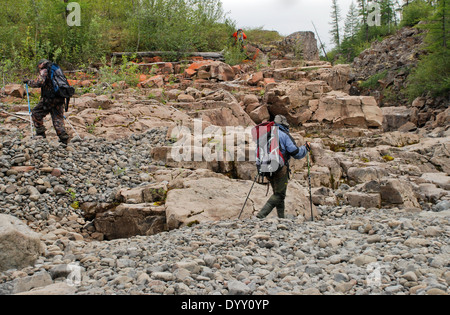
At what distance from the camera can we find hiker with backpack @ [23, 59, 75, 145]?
9.20 metres

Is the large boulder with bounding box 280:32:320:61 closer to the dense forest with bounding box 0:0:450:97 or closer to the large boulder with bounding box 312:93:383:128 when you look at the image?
the dense forest with bounding box 0:0:450:97

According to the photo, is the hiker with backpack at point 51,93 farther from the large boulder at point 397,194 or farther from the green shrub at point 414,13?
the green shrub at point 414,13

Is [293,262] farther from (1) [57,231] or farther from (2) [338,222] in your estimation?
(1) [57,231]

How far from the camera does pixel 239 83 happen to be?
63.0 feet

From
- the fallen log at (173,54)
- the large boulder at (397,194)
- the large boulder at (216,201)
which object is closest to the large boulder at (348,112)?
the large boulder at (397,194)

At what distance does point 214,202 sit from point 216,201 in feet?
0.22

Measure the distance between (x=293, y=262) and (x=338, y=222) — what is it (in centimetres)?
A: 271

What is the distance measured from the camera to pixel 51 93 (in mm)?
9352

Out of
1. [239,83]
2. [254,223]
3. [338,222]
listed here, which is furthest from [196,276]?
[239,83]

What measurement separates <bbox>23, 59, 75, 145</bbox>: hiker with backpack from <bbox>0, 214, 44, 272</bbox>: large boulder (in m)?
5.29

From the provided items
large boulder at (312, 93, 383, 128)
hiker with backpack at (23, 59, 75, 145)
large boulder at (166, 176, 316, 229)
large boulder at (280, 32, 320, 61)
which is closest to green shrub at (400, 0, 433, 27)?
large boulder at (280, 32, 320, 61)

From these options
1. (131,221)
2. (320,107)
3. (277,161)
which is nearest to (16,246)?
(131,221)

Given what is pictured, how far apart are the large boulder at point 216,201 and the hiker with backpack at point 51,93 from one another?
13.9 ft

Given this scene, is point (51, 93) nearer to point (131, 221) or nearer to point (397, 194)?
point (131, 221)
